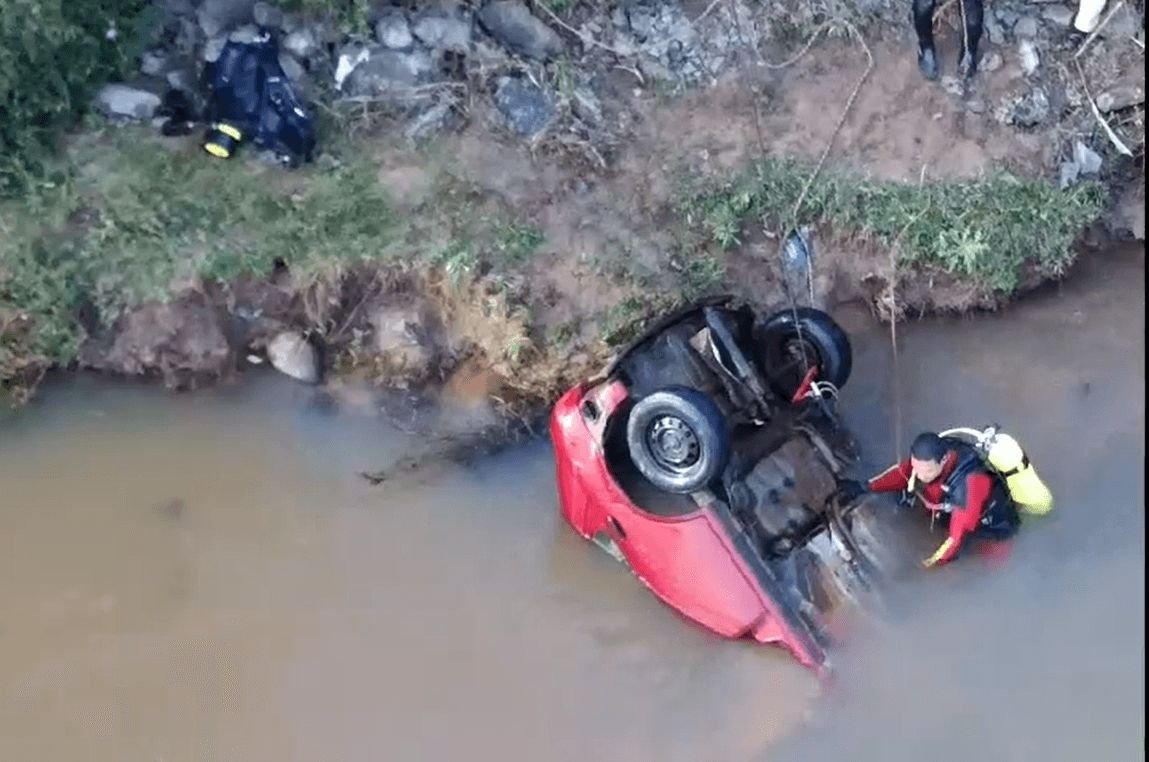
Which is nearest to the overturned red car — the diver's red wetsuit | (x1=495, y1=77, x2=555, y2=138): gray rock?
the diver's red wetsuit

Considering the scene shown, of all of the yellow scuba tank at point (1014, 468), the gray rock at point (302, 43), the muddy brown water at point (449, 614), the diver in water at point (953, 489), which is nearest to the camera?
the muddy brown water at point (449, 614)

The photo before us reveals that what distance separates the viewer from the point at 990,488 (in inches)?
309

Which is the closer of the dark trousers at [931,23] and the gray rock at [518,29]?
the dark trousers at [931,23]

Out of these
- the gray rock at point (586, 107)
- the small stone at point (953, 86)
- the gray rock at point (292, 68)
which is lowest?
the gray rock at point (292, 68)

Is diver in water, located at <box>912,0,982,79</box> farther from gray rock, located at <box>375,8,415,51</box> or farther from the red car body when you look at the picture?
the red car body

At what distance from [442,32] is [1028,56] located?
405 centimetres

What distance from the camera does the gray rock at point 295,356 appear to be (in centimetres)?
891

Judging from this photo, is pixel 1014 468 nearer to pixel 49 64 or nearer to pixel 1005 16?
pixel 1005 16

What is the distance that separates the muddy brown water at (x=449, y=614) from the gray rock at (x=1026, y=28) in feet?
8.03

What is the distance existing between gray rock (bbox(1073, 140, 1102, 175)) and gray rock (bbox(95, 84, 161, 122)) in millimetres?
6206

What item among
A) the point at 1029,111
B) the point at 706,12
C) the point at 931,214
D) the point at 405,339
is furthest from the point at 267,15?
the point at 1029,111

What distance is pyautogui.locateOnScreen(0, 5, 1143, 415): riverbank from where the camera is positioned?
28.9 feet

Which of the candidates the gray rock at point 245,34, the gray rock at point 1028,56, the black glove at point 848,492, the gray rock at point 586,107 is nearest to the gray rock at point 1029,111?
the gray rock at point 1028,56

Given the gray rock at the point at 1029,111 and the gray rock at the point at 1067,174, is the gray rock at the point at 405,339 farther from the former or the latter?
the gray rock at the point at 1067,174
